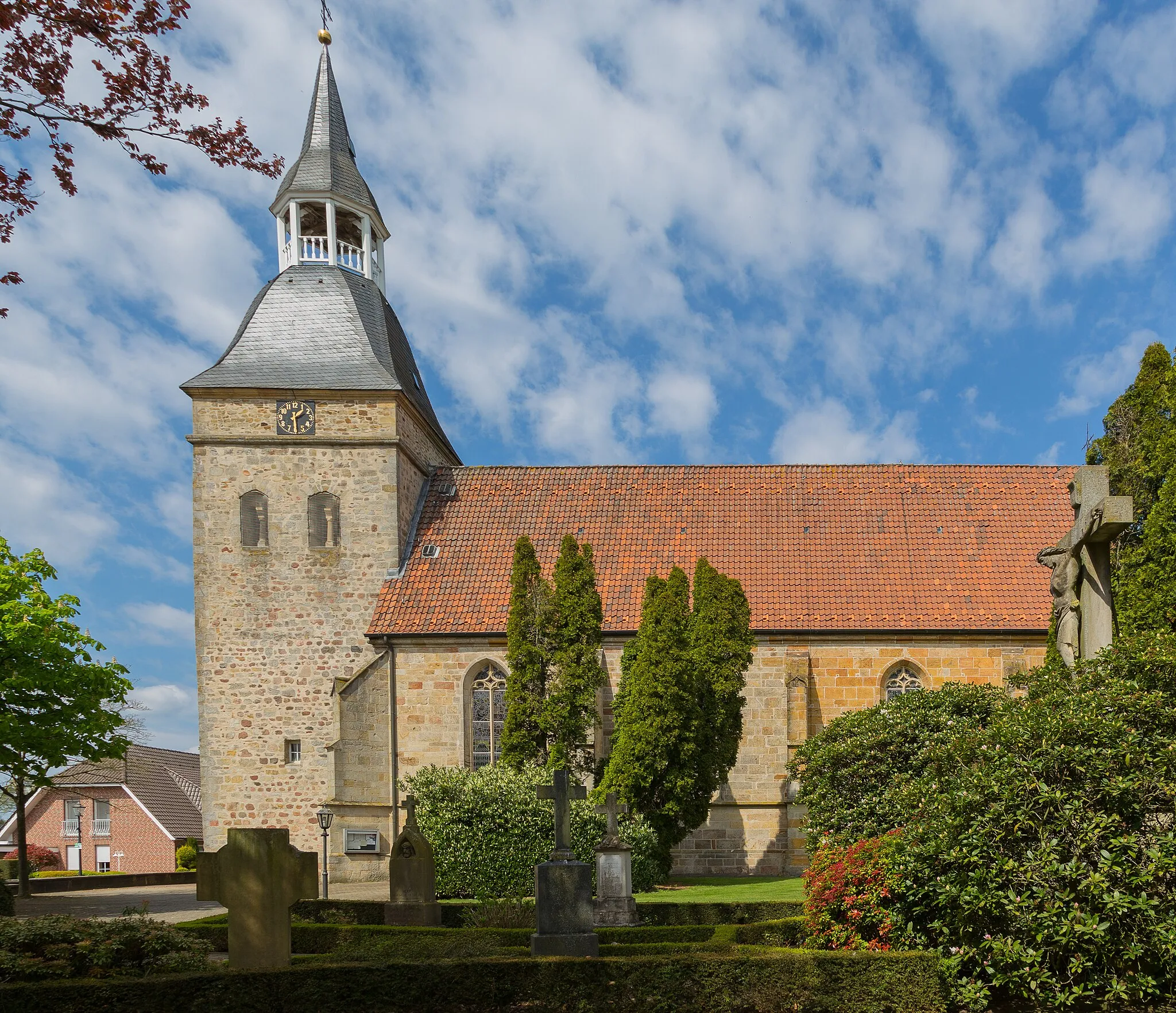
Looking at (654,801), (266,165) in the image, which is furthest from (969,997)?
(654,801)

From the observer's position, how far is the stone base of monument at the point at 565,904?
1049 cm

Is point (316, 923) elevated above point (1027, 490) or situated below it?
below

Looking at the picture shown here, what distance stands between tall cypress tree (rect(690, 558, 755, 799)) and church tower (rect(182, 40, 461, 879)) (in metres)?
6.88

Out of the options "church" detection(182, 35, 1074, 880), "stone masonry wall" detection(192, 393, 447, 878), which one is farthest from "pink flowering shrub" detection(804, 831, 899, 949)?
"stone masonry wall" detection(192, 393, 447, 878)

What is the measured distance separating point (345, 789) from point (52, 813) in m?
26.5

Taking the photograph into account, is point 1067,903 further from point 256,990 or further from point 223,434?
point 223,434

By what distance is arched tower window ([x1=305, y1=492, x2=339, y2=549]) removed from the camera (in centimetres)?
2291

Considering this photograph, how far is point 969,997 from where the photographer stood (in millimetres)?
7781

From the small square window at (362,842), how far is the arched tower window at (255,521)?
6.56 metres

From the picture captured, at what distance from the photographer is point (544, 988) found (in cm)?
884

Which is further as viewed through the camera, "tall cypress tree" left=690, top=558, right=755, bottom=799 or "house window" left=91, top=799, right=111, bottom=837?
"house window" left=91, top=799, right=111, bottom=837

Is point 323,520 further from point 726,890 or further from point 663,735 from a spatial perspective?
point 726,890

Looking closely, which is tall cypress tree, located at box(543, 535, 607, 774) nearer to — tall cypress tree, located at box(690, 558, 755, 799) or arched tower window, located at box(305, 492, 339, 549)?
tall cypress tree, located at box(690, 558, 755, 799)

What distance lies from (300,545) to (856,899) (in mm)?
16364
